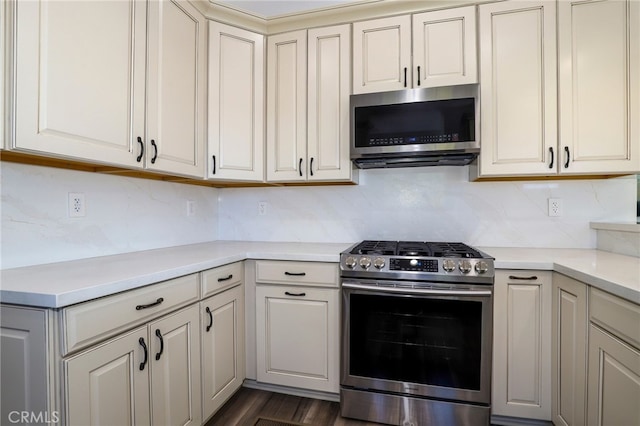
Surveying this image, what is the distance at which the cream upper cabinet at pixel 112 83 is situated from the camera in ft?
3.51

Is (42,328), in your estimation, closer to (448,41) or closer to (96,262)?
(96,262)

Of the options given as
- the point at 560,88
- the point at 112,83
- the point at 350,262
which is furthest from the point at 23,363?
the point at 560,88

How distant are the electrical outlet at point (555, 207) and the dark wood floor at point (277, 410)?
1.74 metres

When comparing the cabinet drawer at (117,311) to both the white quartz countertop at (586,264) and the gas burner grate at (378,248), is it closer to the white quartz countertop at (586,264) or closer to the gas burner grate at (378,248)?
the gas burner grate at (378,248)

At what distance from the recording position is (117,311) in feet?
3.63

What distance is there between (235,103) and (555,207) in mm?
2218

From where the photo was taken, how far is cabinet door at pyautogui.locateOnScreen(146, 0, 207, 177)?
61.6 inches

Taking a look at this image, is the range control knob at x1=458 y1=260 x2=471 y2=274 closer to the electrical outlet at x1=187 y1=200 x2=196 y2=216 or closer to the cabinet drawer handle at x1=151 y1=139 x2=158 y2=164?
the cabinet drawer handle at x1=151 y1=139 x2=158 y2=164

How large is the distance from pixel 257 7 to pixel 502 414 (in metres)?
2.78

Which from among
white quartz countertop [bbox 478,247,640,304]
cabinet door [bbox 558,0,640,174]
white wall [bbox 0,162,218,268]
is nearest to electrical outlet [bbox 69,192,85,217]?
white wall [bbox 0,162,218,268]

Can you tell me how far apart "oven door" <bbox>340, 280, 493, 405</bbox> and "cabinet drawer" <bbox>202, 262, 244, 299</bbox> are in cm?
65

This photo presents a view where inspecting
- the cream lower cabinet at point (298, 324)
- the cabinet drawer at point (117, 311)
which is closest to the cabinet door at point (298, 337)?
the cream lower cabinet at point (298, 324)

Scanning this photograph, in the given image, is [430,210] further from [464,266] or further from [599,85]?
[599,85]

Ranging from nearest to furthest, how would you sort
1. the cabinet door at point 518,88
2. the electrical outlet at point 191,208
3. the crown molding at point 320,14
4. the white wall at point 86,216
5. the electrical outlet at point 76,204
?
the white wall at point 86,216
the electrical outlet at point 76,204
the cabinet door at point 518,88
the crown molding at point 320,14
the electrical outlet at point 191,208
